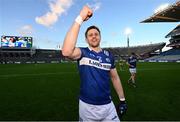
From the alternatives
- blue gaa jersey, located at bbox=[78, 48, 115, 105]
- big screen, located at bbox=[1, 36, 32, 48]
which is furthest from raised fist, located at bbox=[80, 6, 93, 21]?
big screen, located at bbox=[1, 36, 32, 48]

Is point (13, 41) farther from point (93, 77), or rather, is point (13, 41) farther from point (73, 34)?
point (73, 34)

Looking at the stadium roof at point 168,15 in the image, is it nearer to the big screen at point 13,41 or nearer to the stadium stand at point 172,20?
the stadium stand at point 172,20

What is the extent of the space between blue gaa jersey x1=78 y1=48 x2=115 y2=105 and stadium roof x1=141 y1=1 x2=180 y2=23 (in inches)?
2412

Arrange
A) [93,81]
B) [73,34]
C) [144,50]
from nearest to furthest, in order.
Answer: [73,34], [93,81], [144,50]

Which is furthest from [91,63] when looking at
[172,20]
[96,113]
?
[172,20]

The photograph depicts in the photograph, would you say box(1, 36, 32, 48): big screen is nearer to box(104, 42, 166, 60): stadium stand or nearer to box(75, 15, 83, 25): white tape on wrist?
box(104, 42, 166, 60): stadium stand

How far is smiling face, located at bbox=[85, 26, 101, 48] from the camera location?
379cm

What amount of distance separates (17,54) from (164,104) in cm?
10006

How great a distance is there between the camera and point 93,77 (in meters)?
3.78

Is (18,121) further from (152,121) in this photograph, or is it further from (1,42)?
(1,42)

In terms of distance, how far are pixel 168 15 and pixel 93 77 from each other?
72569mm

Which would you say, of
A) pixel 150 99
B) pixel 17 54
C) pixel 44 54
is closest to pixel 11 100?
pixel 150 99

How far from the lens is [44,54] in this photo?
11425 cm

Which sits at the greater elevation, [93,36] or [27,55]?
[27,55]
